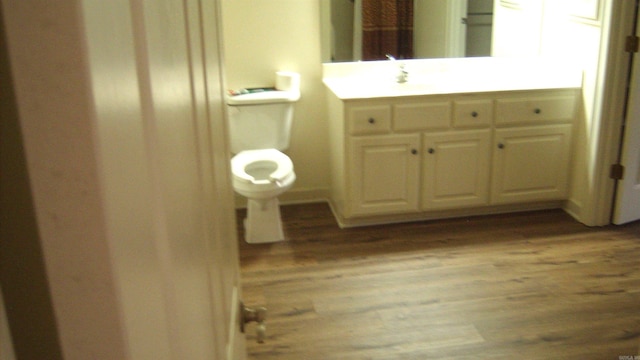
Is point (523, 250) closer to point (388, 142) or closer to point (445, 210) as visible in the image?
point (445, 210)

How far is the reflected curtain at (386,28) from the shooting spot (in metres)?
3.81

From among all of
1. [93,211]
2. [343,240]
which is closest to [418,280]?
[343,240]

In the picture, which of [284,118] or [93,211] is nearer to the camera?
[93,211]

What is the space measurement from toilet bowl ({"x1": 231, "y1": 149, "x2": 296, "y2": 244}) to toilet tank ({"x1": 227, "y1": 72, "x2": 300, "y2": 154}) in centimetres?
7

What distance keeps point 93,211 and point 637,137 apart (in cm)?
363

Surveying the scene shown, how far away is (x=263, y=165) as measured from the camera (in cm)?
359

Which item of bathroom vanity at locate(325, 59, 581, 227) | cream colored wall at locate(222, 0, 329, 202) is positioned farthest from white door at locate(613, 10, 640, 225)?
cream colored wall at locate(222, 0, 329, 202)

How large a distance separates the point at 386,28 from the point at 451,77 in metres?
0.52

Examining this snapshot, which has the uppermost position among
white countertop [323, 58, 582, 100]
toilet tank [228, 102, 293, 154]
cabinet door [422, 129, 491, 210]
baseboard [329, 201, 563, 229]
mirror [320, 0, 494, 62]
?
mirror [320, 0, 494, 62]

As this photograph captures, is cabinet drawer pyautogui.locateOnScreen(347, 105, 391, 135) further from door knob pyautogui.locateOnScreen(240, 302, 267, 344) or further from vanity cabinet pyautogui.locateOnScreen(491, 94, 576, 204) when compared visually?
door knob pyautogui.locateOnScreen(240, 302, 267, 344)

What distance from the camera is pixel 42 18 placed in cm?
29

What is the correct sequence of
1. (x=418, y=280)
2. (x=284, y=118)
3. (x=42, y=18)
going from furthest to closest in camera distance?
1. (x=284, y=118)
2. (x=418, y=280)
3. (x=42, y=18)

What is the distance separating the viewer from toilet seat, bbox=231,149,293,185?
11.0 ft

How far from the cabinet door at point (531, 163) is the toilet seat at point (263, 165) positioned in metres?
1.24
